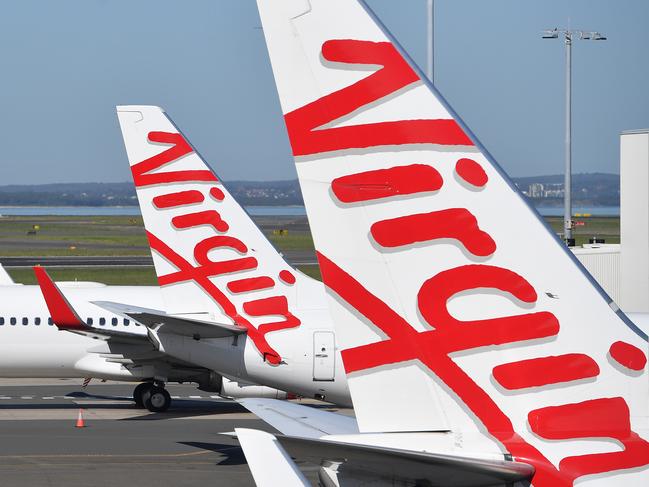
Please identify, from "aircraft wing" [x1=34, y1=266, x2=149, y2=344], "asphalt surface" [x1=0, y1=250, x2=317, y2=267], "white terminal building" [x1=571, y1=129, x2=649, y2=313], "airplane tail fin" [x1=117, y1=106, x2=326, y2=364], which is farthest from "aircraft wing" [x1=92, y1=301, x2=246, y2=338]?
"asphalt surface" [x1=0, y1=250, x2=317, y2=267]

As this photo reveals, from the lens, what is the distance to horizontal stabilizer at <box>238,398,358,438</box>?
8.66 meters

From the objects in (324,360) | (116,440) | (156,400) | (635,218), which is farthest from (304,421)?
→ (635,218)

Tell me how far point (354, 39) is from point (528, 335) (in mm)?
2172

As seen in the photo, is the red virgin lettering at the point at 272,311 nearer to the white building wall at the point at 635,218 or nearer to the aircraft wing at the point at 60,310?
the aircraft wing at the point at 60,310

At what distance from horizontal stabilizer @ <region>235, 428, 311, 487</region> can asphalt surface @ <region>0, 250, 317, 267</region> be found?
2894 inches

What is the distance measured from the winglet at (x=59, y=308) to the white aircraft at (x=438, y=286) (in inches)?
764

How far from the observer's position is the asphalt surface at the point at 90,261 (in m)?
80.1

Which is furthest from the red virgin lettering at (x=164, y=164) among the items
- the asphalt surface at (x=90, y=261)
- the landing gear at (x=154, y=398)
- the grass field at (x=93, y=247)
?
the asphalt surface at (x=90, y=261)

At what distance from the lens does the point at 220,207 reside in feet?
80.3

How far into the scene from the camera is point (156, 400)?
28.6 metres

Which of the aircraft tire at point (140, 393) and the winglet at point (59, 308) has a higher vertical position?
the winglet at point (59, 308)

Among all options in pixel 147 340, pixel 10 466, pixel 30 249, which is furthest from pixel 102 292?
pixel 30 249

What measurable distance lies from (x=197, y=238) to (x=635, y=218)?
13721 millimetres

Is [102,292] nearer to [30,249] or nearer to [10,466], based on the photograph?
[10,466]
